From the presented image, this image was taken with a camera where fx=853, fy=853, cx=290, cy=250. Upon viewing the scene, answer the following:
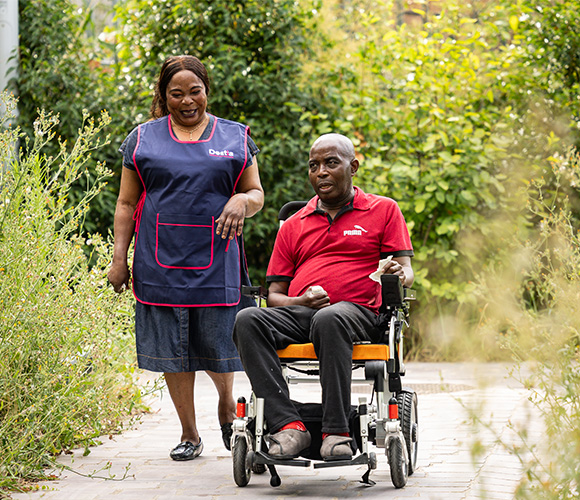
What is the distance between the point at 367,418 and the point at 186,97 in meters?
1.71

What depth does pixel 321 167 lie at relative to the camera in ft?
12.5

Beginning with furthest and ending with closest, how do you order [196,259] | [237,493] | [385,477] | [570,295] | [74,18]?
[74,18] < [196,259] < [385,477] < [237,493] < [570,295]

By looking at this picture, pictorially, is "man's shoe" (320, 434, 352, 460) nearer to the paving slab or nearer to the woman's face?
the paving slab

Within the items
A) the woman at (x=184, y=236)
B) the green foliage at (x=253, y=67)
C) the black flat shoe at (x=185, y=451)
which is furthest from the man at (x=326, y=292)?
the green foliage at (x=253, y=67)

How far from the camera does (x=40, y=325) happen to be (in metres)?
3.49

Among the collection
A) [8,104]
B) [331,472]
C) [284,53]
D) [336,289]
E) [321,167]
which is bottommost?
[331,472]

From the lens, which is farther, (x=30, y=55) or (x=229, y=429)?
(x=30, y=55)

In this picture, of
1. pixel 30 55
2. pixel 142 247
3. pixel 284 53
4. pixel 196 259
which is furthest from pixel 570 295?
pixel 30 55

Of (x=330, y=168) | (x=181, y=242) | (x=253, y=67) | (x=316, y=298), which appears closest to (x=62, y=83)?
(x=253, y=67)

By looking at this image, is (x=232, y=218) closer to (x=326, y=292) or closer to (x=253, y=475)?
(x=326, y=292)

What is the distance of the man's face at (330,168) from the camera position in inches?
149

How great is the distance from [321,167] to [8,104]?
4.43 ft

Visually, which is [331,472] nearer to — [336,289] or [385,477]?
[385,477]

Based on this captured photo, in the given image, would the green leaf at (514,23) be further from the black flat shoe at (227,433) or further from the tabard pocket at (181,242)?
the black flat shoe at (227,433)
